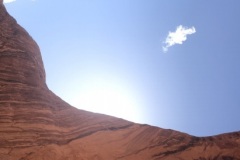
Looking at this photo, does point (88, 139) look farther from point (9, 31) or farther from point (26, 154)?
point (9, 31)

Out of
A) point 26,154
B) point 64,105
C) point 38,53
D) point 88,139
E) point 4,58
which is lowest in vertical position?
point 26,154

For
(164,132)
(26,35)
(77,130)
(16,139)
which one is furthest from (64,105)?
(26,35)

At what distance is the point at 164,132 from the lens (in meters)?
17.6

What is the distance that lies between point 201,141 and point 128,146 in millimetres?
3777

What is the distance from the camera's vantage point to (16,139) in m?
Result: 15.6

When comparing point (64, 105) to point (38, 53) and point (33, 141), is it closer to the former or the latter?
point (33, 141)

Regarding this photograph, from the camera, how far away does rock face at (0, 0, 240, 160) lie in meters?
15.9

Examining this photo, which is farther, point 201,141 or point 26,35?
point 26,35

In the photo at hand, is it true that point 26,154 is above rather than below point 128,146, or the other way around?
below

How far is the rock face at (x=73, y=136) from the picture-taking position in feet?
52.0

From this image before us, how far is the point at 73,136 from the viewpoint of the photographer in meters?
16.6

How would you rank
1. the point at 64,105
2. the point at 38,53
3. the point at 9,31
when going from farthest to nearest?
1. the point at 38,53
2. the point at 9,31
3. the point at 64,105

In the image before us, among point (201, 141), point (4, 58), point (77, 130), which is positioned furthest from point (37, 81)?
point (201, 141)

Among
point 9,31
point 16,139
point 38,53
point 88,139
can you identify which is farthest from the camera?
point 38,53
